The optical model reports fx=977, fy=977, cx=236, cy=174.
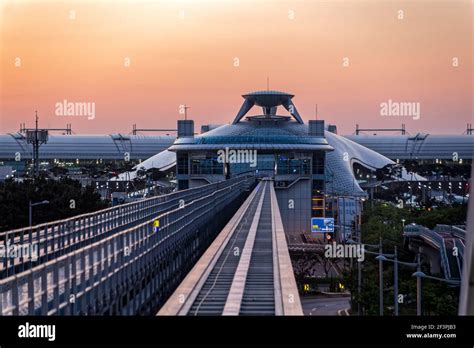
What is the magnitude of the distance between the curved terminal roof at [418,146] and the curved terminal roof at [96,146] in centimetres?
3089

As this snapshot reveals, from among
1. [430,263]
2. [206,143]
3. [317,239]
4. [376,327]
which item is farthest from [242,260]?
[206,143]

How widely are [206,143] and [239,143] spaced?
297 centimetres

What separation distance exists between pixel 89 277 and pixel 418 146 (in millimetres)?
139850

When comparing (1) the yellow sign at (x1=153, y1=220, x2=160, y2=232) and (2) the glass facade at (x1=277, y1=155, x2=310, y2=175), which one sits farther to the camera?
(2) the glass facade at (x1=277, y1=155, x2=310, y2=175)

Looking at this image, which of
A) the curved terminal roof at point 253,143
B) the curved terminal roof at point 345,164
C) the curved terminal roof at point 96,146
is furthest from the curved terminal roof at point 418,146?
the curved terminal roof at point 253,143

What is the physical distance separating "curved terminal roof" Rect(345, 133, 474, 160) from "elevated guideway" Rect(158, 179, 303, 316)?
411 feet

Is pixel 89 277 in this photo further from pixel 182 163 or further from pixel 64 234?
pixel 182 163

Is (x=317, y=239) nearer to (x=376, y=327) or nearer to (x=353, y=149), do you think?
(x=353, y=149)

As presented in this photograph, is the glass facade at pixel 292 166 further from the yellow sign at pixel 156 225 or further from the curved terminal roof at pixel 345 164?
the yellow sign at pixel 156 225

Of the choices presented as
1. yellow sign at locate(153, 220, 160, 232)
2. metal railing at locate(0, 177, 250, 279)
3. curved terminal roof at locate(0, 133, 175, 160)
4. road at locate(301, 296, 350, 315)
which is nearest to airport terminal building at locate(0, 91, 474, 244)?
curved terminal roof at locate(0, 133, 175, 160)

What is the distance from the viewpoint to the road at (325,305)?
31.9 meters

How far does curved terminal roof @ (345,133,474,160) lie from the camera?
471 ft

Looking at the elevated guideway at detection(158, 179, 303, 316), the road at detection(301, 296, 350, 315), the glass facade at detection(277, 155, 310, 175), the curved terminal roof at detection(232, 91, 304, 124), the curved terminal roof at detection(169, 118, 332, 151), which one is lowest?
the road at detection(301, 296, 350, 315)

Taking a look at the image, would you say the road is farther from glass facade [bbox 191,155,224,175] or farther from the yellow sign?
glass facade [bbox 191,155,224,175]
